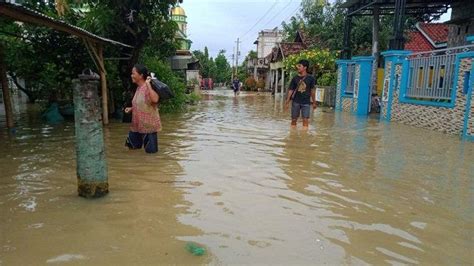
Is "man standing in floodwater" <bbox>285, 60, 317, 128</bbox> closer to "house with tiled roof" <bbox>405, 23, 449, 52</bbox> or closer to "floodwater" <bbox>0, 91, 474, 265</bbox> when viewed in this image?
"floodwater" <bbox>0, 91, 474, 265</bbox>

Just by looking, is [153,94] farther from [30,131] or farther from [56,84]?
[56,84]

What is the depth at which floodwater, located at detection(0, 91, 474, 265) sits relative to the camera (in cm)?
313

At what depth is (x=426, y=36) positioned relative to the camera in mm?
22906

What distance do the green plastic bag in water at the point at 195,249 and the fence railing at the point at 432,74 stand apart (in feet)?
30.2

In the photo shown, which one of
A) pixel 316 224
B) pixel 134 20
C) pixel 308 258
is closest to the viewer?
pixel 308 258

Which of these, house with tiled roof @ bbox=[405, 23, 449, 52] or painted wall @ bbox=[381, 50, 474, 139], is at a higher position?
house with tiled roof @ bbox=[405, 23, 449, 52]

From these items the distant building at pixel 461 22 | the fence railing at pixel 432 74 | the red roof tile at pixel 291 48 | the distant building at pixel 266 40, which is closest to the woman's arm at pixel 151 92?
the fence railing at pixel 432 74

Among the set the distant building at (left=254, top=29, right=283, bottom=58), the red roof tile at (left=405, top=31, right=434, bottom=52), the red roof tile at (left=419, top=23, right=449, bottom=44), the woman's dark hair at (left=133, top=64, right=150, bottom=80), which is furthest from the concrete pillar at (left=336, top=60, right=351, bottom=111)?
the distant building at (left=254, top=29, right=283, bottom=58)

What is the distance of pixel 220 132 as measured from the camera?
9.77m

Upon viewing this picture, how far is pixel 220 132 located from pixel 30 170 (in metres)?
4.95

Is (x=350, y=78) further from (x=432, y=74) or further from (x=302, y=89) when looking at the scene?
(x=302, y=89)

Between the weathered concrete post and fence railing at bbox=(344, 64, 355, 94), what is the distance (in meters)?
14.9

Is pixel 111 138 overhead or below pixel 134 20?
below

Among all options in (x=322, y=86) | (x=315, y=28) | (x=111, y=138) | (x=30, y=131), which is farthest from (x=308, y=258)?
(x=315, y=28)
